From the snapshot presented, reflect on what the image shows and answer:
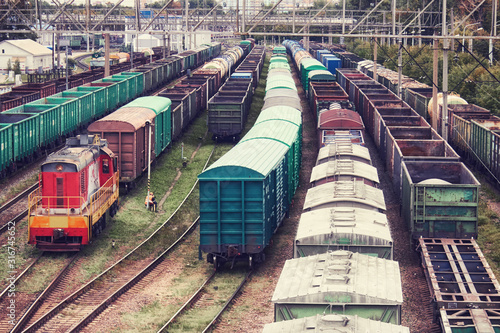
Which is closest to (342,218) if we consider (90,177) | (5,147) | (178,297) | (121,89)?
(178,297)

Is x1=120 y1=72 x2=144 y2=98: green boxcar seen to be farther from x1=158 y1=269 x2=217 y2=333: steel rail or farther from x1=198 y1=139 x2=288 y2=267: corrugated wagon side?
x1=158 y1=269 x2=217 y2=333: steel rail

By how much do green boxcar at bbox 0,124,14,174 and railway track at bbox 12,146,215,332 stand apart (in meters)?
9.86

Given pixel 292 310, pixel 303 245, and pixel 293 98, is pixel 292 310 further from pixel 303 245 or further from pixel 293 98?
pixel 293 98

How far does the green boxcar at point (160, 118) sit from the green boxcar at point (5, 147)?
6.01 meters

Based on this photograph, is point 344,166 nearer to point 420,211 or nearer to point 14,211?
point 420,211

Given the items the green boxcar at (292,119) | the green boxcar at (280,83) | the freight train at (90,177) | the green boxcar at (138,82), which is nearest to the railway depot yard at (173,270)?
the freight train at (90,177)

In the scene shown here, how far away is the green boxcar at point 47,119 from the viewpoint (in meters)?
34.6

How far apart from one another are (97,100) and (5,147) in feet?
46.1

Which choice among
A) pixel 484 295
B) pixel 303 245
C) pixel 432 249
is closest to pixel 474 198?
pixel 432 249

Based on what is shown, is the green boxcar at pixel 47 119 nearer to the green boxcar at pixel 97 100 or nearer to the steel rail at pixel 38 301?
the green boxcar at pixel 97 100

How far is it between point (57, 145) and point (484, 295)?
2879 cm

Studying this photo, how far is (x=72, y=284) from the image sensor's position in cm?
2050

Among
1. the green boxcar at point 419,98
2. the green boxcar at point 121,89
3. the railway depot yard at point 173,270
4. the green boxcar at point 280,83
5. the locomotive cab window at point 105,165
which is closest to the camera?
the railway depot yard at point 173,270

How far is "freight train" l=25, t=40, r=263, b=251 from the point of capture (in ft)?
73.2
